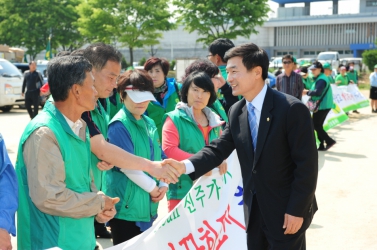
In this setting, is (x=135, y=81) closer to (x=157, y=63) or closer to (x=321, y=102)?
(x=157, y=63)

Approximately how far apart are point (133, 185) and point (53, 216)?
1.08 meters

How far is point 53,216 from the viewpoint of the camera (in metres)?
2.67

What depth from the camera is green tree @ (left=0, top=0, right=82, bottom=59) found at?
3891 cm

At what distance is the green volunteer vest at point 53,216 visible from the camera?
2650 mm

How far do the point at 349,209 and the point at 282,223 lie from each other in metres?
3.66

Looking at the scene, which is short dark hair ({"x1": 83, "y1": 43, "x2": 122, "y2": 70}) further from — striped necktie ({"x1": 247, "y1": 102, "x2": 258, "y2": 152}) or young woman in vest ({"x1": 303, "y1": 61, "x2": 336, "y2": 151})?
young woman in vest ({"x1": 303, "y1": 61, "x2": 336, "y2": 151})

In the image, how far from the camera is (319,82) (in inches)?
428

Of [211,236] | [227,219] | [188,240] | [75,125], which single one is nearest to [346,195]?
[227,219]

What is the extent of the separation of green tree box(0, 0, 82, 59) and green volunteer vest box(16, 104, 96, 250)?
3753 cm

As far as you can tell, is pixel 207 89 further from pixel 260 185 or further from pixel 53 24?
pixel 53 24

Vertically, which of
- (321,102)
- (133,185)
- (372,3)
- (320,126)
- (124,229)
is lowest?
(320,126)

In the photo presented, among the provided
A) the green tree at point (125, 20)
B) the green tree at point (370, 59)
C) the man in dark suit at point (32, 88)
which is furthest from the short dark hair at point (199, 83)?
the green tree at point (370, 59)

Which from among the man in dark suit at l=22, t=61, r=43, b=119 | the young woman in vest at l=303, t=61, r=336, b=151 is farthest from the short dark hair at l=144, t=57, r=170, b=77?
the man in dark suit at l=22, t=61, r=43, b=119

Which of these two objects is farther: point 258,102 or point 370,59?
point 370,59
